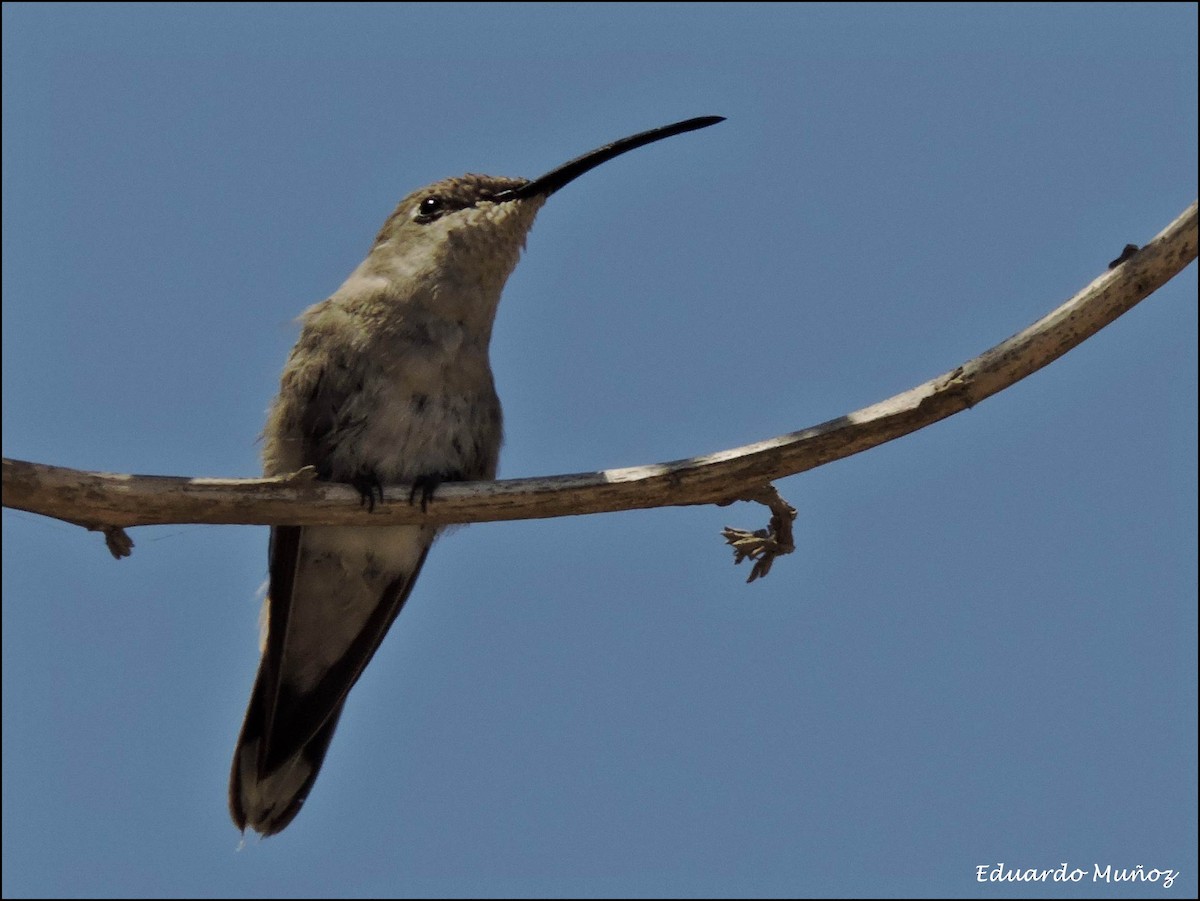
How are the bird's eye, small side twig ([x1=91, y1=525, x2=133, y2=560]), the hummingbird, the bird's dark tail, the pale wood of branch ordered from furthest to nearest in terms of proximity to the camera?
the bird's eye → the bird's dark tail → the hummingbird → small side twig ([x1=91, y1=525, x2=133, y2=560]) → the pale wood of branch

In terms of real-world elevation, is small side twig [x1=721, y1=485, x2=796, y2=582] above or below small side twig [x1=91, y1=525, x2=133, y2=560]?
above

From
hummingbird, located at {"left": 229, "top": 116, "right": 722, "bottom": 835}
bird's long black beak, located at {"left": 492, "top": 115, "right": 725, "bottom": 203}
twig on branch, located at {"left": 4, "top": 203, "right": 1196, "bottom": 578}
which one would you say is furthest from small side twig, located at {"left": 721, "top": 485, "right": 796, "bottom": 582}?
bird's long black beak, located at {"left": 492, "top": 115, "right": 725, "bottom": 203}

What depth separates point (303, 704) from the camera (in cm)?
756

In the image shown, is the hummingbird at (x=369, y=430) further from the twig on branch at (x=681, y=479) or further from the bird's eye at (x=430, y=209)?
the twig on branch at (x=681, y=479)

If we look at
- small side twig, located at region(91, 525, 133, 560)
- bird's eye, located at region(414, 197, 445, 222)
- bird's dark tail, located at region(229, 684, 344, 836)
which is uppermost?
bird's eye, located at region(414, 197, 445, 222)

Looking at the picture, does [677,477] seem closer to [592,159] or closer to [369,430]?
[369,430]

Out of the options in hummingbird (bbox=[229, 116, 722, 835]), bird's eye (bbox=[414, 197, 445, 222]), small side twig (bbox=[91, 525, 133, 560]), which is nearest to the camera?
small side twig (bbox=[91, 525, 133, 560])

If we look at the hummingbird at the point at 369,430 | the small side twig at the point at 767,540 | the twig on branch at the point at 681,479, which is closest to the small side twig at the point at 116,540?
the twig on branch at the point at 681,479

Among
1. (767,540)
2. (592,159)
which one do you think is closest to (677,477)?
(767,540)

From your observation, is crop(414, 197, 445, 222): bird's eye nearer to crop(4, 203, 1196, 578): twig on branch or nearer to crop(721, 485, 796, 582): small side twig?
crop(4, 203, 1196, 578): twig on branch

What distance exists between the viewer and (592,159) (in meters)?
7.92

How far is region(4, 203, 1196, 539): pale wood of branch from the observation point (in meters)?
5.22

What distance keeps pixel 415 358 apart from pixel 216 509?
5.21 ft

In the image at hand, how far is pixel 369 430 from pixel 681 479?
191 cm
